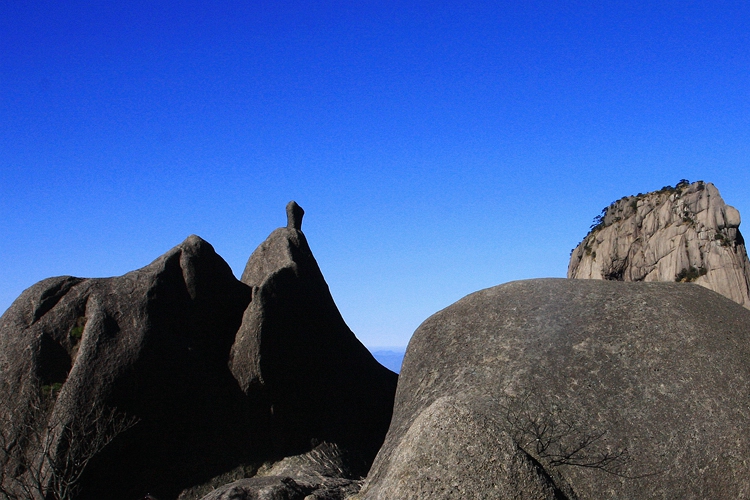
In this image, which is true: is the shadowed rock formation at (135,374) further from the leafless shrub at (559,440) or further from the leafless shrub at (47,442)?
the leafless shrub at (559,440)

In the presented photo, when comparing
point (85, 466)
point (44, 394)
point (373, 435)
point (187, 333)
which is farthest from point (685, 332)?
point (44, 394)

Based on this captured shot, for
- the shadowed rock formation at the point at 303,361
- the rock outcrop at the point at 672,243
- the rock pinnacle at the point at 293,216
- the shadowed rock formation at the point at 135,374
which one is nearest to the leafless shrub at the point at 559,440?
the shadowed rock formation at the point at 303,361

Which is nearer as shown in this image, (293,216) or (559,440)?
(559,440)

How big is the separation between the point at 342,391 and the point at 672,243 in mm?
53505

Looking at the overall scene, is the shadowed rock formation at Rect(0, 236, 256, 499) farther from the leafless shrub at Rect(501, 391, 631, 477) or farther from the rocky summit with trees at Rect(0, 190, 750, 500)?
the leafless shrub at Rect(501, 391, 631, 477)

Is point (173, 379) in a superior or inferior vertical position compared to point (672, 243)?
inferior

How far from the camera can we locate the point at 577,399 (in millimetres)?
11469

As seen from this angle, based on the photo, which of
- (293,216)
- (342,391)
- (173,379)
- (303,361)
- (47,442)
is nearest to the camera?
(47,442)

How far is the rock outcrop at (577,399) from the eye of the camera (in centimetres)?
913

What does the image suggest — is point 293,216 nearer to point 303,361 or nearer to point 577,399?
point 303,361

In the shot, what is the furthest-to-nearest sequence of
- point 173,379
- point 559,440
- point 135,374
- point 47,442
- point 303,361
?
point 303,361
point 173,379
point 135,374
point 47,442
point 559,440

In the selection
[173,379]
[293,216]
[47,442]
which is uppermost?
[293,216]

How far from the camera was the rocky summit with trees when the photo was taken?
10680 mm

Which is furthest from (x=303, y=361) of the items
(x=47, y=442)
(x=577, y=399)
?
(x=577, y=399)
